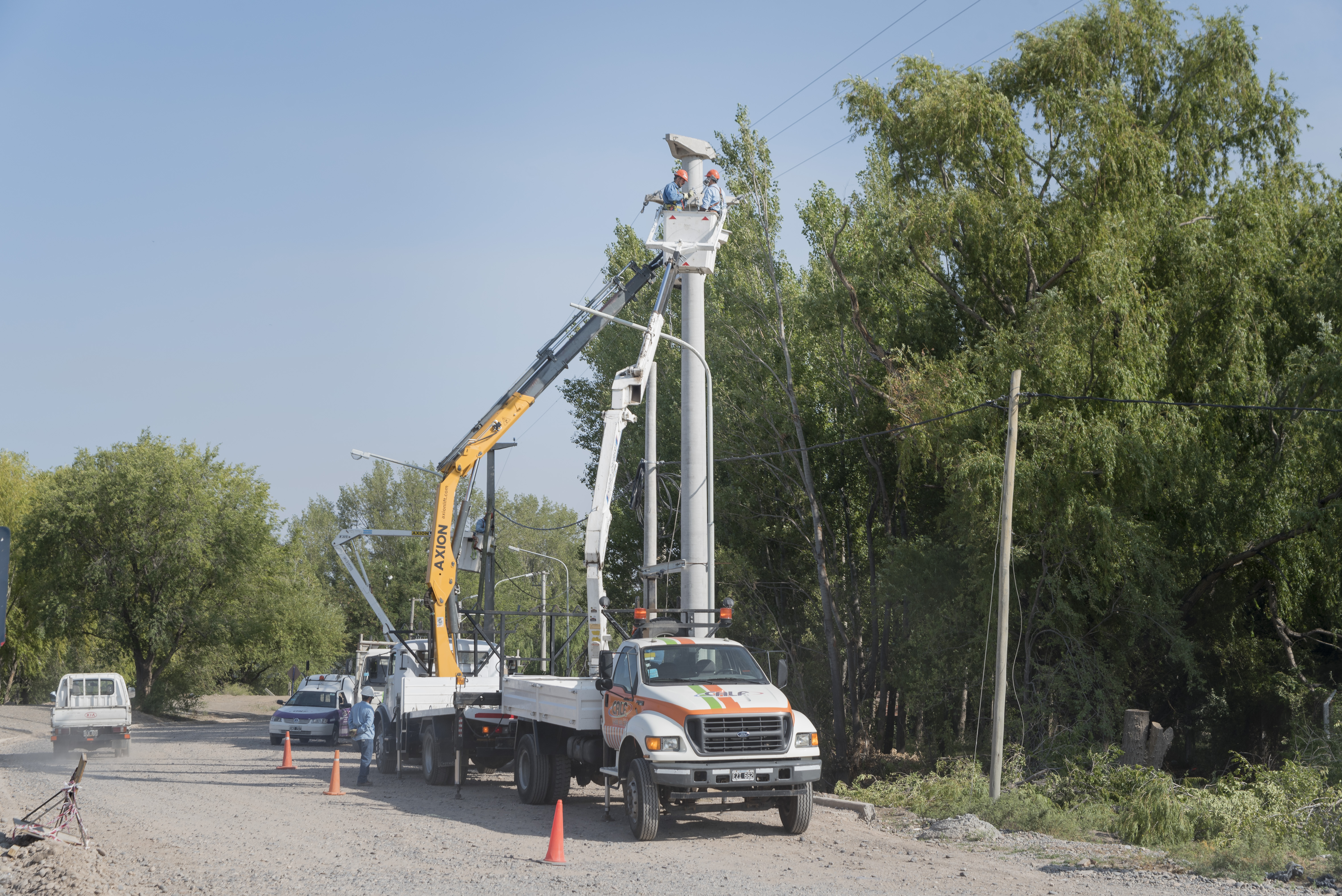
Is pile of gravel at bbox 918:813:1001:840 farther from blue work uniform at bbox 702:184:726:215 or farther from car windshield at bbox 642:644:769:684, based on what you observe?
blue work uniform at bbox 702:184:726:215

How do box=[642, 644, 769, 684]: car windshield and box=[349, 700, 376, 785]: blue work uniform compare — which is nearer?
box=[642, 644, 769, 684]: car windshield

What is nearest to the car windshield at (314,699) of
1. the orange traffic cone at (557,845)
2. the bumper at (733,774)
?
the bumper at (733,774)

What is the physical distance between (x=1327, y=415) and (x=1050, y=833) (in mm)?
9735

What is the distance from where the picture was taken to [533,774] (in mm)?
17203

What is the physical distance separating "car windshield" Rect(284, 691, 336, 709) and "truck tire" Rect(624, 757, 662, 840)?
73.1ft

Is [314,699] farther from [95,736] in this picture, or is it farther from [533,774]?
[533,774]

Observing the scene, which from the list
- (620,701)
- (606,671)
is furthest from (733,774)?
(606,671)

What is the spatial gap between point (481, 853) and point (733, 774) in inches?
118

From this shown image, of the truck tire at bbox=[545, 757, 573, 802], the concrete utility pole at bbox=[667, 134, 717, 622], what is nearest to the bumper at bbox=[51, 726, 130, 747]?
the truck tire at bbox=[545, 757, 573, 802]

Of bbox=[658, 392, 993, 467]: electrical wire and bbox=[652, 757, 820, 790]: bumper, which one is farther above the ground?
bbox=[658, 392, 993, 467]: electrical wire

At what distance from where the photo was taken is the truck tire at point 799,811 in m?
14.2

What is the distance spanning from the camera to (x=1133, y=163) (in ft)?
70.7

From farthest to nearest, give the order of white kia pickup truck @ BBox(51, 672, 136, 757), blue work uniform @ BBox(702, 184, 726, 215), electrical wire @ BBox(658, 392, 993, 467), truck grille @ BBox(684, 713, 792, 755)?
white kia pickup truck @ BBox(51, 672, 136, 757) < blue work uniform @ BBox(702, 184, 726, 215) < electrical wire @ BBox(658, 392, 993, 467) < truck grille @ BBox(684, 713, 792, 755)

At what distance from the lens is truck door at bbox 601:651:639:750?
1478 centimetres
